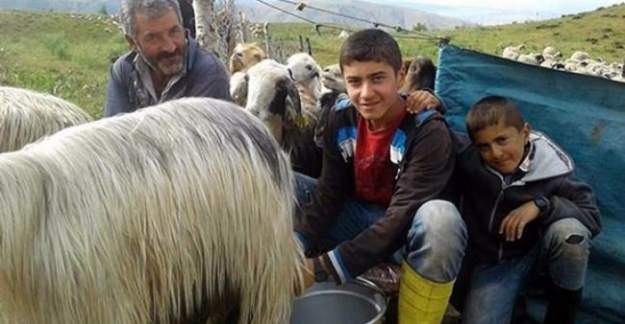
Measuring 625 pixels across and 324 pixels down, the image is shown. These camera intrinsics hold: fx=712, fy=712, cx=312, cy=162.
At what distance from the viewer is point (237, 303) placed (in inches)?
86.4

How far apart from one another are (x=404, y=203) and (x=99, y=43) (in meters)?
20.8

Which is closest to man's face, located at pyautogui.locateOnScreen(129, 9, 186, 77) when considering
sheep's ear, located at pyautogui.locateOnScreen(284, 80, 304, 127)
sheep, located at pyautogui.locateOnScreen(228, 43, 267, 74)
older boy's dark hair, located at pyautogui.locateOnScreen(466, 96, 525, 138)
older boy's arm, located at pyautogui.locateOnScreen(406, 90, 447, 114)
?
sheep's ear, located at pyautogui.locateOnScreen(284, 80, 304, 127)

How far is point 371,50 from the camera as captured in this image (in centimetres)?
267

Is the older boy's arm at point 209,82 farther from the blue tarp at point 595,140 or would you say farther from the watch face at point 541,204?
the watch face at point 541,204

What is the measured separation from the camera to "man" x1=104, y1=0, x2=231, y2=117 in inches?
118

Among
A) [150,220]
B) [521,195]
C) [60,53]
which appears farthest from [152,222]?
[60,53]

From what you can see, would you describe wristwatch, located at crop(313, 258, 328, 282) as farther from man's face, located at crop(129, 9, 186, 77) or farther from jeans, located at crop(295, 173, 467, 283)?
man's face, located at crop(129, 9, 186, 77)

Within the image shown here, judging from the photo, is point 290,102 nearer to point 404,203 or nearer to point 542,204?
point 404,203

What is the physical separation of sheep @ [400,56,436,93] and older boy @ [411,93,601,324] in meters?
1.39

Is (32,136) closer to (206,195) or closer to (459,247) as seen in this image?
(206,195)

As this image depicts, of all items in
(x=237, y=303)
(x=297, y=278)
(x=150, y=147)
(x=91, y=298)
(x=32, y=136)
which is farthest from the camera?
(x=32, y=136)

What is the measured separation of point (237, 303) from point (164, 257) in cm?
34

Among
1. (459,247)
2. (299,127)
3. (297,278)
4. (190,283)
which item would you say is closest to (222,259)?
(190,283)

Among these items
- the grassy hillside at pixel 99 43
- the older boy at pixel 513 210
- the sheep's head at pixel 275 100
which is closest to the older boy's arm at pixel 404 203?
the older boy at pixel 513 210
